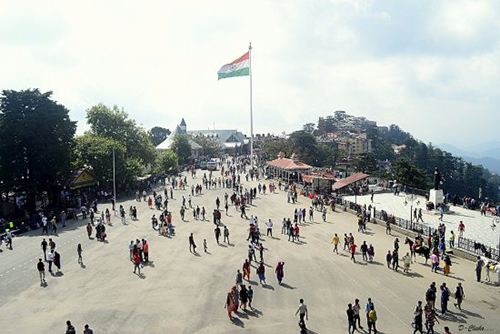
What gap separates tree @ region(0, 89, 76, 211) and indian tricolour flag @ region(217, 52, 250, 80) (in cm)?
1897

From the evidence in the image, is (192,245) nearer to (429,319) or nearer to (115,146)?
(429,319)

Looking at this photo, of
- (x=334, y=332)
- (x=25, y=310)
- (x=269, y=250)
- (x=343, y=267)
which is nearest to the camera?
(x=334, y=332)

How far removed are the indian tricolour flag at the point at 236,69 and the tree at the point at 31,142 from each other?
62.2ft

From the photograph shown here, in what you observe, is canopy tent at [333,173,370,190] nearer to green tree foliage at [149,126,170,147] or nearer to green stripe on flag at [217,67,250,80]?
green stripe on flag at [217,67,250,80]

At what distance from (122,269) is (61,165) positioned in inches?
800

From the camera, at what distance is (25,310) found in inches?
600

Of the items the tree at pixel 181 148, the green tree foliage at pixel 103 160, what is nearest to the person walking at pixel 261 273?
the green tree foliage at pixel 103 160

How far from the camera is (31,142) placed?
115ft

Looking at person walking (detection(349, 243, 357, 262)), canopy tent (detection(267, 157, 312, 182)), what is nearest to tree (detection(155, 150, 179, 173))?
canopy tent (detection(267, 157, 312, 182))

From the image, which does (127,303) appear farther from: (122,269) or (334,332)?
(334,332)

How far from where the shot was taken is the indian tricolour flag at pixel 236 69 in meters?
47.8

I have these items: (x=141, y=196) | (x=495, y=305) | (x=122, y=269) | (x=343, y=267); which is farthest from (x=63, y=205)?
(x=495, y=305)

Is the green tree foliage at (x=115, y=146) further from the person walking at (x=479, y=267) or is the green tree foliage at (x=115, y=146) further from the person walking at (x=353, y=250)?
the person walking at (x=479, y=267)

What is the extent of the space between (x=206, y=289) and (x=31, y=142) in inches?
1021
